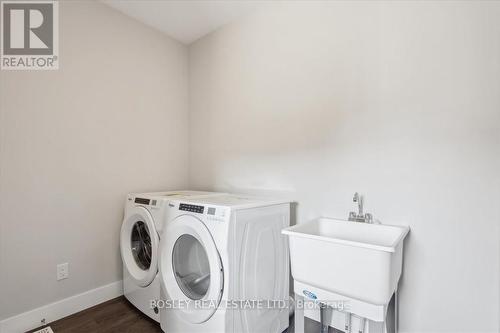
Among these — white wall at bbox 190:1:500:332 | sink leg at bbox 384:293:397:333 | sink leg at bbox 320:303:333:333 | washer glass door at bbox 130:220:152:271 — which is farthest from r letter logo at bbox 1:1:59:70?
sink leg at bbox 384:293:397:333

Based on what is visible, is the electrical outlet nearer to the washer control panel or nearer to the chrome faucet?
the washer control panel

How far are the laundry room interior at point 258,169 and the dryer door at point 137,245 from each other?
16 millimetres

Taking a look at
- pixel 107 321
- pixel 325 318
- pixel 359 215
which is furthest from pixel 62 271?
pixel 359 215

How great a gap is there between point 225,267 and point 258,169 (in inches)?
36.4

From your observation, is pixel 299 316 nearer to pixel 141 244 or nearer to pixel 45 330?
pixel 141 244

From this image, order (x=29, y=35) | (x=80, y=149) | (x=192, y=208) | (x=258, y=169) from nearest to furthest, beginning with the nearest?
(x=192, y=208)
(x=29, y=35)
(x=80, y=149)
(x=258, y=169)

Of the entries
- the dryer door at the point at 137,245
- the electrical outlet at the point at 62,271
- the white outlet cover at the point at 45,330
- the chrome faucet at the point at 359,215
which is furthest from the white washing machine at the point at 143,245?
the chrome faucet at the point at 359,215

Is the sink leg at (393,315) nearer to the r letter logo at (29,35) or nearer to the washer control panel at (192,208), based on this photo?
the washer control panel at (192,208)

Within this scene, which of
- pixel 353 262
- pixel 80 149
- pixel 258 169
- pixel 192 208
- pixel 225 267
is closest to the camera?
pixel 353 262

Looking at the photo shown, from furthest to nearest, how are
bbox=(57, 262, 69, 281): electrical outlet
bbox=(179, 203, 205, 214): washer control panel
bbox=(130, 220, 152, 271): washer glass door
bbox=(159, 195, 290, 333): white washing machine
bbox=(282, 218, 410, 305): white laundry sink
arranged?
bbox=(130, 220, 152, 271): washer glass door
bbox=(57, 262, 69, 281): electrical outlet
bbox=(179, 203, 205, 214): washer control panel
bbox=(159, 195, 290, 333): white washing machine
bbox=(282, 218, 410, 305): white laundry sink

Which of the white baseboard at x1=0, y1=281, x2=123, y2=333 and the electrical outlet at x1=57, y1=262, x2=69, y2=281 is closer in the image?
the white baseboard at x1=0, y1=281, x2=123, y2=333

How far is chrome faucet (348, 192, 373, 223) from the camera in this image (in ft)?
4.65

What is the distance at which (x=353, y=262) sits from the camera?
105 centimetres

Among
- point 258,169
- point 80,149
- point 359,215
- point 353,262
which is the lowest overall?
point 353,262
